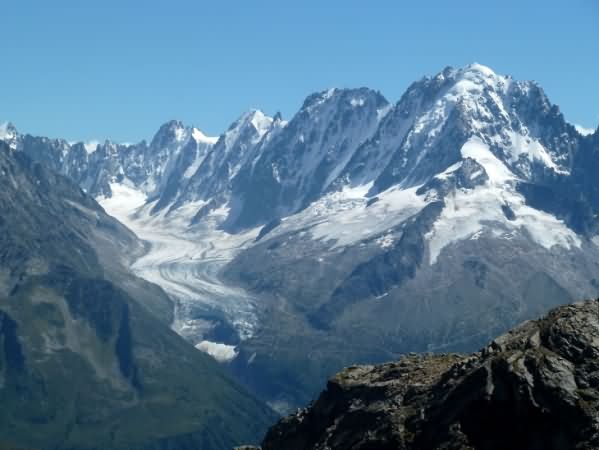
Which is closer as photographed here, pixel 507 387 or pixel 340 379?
pixel 507 387

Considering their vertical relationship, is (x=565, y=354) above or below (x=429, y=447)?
above

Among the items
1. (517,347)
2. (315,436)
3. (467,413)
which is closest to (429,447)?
(467,413)

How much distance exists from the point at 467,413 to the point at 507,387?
3.62 m

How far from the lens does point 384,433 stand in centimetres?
9094

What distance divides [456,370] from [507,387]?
359 inches

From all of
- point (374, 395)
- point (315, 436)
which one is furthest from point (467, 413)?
point (315, 436)

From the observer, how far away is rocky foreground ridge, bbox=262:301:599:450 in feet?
259

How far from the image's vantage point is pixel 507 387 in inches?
3236

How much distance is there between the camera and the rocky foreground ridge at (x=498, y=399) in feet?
259

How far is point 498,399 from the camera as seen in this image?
82188mm

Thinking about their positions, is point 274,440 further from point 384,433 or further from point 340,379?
point 384,433

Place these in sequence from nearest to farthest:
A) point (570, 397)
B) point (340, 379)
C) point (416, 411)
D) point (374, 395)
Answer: point (570, 397) < point (416, 411) < point (374, 395) < point (340, 379)

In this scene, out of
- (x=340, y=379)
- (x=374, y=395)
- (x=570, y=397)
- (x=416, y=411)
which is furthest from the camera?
(x=340, y=379)

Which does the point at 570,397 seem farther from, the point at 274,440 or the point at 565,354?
the point at 274,440
